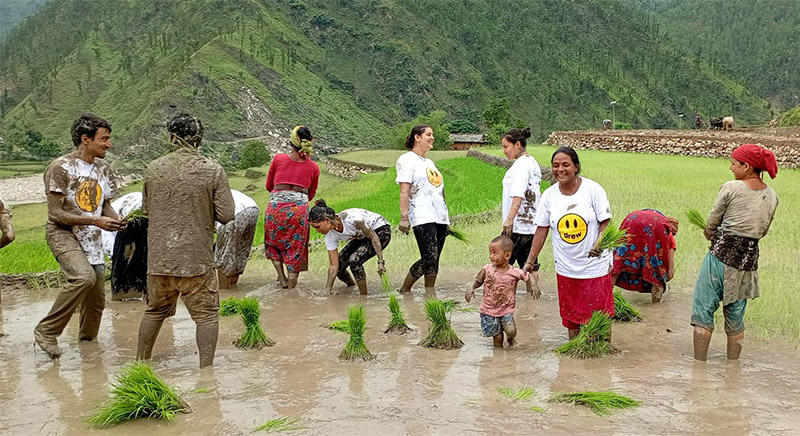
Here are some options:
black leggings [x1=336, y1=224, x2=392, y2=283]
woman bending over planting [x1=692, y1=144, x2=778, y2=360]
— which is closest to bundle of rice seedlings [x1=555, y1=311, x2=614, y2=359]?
woman bending over planting [x1=692, y1=144, x2=778, y2=360]

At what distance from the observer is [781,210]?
12930 mm

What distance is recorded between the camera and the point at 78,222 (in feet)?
18.7

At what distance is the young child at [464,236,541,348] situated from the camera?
18.5 ft

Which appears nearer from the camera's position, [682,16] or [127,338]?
[127,338]

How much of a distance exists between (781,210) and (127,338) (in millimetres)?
11409

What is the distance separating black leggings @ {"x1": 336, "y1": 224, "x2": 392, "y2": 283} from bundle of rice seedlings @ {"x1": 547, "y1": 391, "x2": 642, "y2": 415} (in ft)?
11.8

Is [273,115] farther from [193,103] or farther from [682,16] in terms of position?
[682,16]

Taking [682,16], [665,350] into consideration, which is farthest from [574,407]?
[682,16]

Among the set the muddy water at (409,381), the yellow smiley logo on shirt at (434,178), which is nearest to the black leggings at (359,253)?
the yellow smiley logo on shirt at (434,178)

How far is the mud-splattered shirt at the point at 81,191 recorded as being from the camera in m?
5.69

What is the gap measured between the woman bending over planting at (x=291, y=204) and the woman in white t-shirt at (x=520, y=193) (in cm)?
210

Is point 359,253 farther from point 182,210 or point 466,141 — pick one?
point 466,141

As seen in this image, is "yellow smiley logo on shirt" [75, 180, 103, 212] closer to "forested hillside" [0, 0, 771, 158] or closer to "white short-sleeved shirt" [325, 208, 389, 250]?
"white short-sleeved shirt" [325, 208, 389, 250]

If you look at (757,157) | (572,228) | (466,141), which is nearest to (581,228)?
(572,228)
